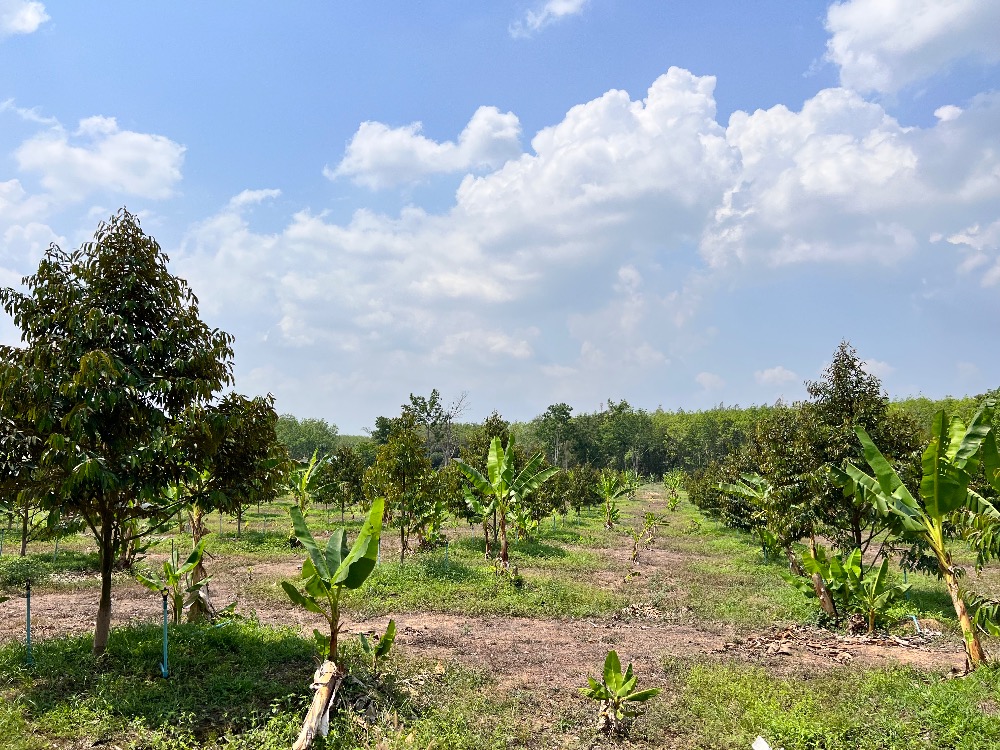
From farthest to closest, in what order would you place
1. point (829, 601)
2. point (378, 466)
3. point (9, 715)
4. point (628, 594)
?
point (378, 466), point (628, 594), point (829, 601), point (9, 715)

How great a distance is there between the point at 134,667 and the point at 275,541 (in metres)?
17.3

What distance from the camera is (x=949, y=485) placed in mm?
8906

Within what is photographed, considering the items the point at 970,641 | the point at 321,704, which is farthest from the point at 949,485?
the point at 321,704

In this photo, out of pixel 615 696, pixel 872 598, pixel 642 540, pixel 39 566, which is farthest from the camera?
pixel 642 540

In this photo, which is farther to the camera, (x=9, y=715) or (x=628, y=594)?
(x=628, y=594)

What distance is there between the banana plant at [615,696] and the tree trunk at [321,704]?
332 centimetres

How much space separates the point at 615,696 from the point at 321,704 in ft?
12.4

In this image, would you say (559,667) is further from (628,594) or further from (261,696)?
(628,594)

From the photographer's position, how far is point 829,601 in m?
12.5

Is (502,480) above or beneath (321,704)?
above

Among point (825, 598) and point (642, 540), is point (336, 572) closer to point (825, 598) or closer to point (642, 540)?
point (825, 598)

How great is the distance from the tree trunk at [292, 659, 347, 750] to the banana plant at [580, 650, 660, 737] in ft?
10.9

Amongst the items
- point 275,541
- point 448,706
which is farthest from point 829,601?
point 275,541

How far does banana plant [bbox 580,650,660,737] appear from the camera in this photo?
7664mm
